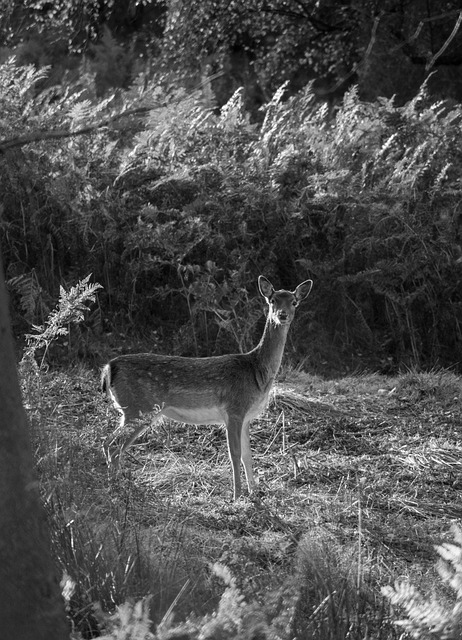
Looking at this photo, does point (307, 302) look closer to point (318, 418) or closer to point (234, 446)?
point (318, 418)

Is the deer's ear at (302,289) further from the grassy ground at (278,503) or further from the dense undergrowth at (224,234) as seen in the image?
the dense undergrowth at (224,234)

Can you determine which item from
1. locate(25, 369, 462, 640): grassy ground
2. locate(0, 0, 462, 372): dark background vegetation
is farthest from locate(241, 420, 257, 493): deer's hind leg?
locate(0, 0, 462, 372): dark background vegetation

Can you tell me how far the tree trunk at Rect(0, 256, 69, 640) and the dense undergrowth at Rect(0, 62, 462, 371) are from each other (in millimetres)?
5958

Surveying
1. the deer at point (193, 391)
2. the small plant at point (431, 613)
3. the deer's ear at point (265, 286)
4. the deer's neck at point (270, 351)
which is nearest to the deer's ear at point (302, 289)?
the deer's ear at point (265, 286)

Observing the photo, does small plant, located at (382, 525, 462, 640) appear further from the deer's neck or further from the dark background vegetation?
the dark background vegetation

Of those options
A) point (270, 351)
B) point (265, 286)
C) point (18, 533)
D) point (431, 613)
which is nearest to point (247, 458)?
point (270, 351)

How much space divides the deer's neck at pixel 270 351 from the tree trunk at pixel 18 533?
408 cm

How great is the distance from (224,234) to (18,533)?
7190 mm

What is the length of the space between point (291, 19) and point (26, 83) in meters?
6.49

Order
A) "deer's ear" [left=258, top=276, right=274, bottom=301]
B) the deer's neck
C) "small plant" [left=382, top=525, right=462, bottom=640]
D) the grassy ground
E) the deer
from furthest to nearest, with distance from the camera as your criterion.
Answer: "deer's ear" [left=258, top=276, right=274, bottom=301], the deer's neck, the deer, the grassy ground, "small plant" [left=382, top=525, right=462, bottom=640]

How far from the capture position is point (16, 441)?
3.97m

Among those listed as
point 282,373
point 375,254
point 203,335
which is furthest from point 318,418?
point 375,254

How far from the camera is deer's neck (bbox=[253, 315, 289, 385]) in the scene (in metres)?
8.02

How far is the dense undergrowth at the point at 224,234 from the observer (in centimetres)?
1048
